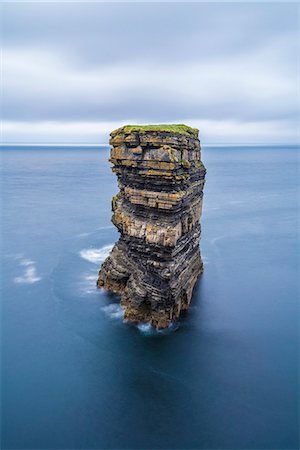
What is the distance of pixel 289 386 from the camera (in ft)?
121

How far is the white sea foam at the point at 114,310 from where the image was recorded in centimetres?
4766

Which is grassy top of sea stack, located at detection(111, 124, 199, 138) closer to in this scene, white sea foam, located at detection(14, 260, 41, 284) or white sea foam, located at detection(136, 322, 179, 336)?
white sea foam, located at detection(136, 322, 179, 336)

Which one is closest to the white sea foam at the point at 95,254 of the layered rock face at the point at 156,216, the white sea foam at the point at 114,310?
the layered rock face at the point at 156,216

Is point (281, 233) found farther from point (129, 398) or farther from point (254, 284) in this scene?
point (129, 398)

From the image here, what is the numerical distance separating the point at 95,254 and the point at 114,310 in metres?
20.9

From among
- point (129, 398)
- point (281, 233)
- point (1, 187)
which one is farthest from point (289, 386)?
point (1, 187)

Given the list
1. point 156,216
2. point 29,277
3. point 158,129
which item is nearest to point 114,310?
point 156,216

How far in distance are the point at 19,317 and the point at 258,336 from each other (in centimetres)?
3131

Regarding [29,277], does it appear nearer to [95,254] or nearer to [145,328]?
[95,254]

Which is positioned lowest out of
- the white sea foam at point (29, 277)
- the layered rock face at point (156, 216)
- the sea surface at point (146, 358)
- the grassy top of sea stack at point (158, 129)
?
the sea surface at point (146, 358)

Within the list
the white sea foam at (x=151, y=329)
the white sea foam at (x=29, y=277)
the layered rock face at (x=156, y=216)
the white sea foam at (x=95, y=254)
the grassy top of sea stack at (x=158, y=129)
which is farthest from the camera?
the white sea foam at (x=95, y=254)

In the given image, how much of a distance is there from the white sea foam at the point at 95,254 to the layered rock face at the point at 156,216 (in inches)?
581

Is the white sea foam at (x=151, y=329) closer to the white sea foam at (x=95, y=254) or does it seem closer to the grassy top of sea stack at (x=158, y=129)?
the white sea foam at (x=95, y=254)

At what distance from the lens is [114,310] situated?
4897cm
